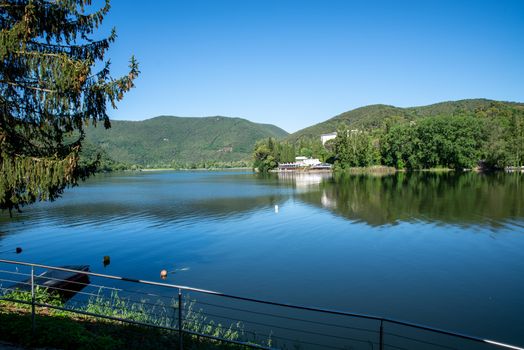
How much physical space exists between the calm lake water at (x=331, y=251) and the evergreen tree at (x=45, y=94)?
11066mm

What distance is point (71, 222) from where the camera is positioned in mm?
38969

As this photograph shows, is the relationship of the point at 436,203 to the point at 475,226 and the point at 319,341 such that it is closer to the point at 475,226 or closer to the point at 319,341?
the point at 475,226

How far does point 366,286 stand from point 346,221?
19508 mm

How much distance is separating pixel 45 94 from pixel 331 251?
21.0m

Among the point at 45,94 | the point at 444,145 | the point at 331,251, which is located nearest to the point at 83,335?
the point at 45,94

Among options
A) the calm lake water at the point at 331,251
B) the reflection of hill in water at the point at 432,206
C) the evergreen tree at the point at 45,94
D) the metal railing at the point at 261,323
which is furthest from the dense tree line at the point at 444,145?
the evergreen tree at the point at 45,94

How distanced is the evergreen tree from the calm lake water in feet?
36.3

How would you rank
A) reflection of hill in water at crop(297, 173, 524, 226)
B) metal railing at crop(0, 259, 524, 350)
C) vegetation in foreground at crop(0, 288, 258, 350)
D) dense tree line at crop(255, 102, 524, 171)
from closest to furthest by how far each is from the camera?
1. vegetation in foreground at crop(0, 288, 258, 350)
2. metal railing at crop(0, 259, 524, 350)
3. reflection of hill in water at crop(297, 173, 524, 226)
4. dense tree line at crop(255, 102, 524, 171)

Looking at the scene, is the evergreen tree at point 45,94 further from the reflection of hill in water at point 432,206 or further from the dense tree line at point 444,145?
the dense tree line at point 444,145

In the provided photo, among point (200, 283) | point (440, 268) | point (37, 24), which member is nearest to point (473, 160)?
point (440, 268)

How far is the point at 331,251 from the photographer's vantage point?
26406 mm

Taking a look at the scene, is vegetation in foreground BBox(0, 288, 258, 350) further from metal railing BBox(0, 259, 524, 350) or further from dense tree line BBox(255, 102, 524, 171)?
dense tree line BBox(255, 102, 524, 171)

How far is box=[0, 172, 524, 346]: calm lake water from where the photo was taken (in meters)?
17.0

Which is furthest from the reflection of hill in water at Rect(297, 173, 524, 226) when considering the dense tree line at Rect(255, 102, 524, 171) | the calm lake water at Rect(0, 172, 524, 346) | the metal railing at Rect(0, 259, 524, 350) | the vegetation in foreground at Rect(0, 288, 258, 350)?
the dense tree line at Rect(255, 102, 524, 171)
